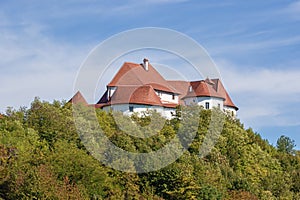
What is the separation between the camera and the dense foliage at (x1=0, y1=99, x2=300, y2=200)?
3488cm

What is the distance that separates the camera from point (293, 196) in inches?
2157

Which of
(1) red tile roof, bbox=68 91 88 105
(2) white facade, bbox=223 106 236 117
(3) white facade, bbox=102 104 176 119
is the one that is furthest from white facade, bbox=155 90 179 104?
(1) red tile roof, bbox=68 91 88 105

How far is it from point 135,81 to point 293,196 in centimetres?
1522

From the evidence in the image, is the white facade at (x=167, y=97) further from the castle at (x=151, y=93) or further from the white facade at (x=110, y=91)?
the white facade at (x=110, y=91)

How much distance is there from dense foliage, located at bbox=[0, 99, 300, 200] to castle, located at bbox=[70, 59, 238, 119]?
3856mm

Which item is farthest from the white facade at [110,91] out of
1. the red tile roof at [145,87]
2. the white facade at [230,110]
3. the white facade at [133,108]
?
the white facade at [230,110]

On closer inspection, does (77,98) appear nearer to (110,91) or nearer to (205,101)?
(110,91)

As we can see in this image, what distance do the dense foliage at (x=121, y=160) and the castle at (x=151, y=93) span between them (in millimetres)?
3856

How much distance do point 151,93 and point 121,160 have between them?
18.6m

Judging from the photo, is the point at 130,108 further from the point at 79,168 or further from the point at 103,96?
the point at 79,168

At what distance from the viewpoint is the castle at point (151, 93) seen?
188ft

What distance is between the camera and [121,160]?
4009cm

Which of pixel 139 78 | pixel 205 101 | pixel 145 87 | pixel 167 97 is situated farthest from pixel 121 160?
pixel 205 101

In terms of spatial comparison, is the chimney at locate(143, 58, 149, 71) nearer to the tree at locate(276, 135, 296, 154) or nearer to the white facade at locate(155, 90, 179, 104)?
the white facade at locate(155, 90, 179, 104)
